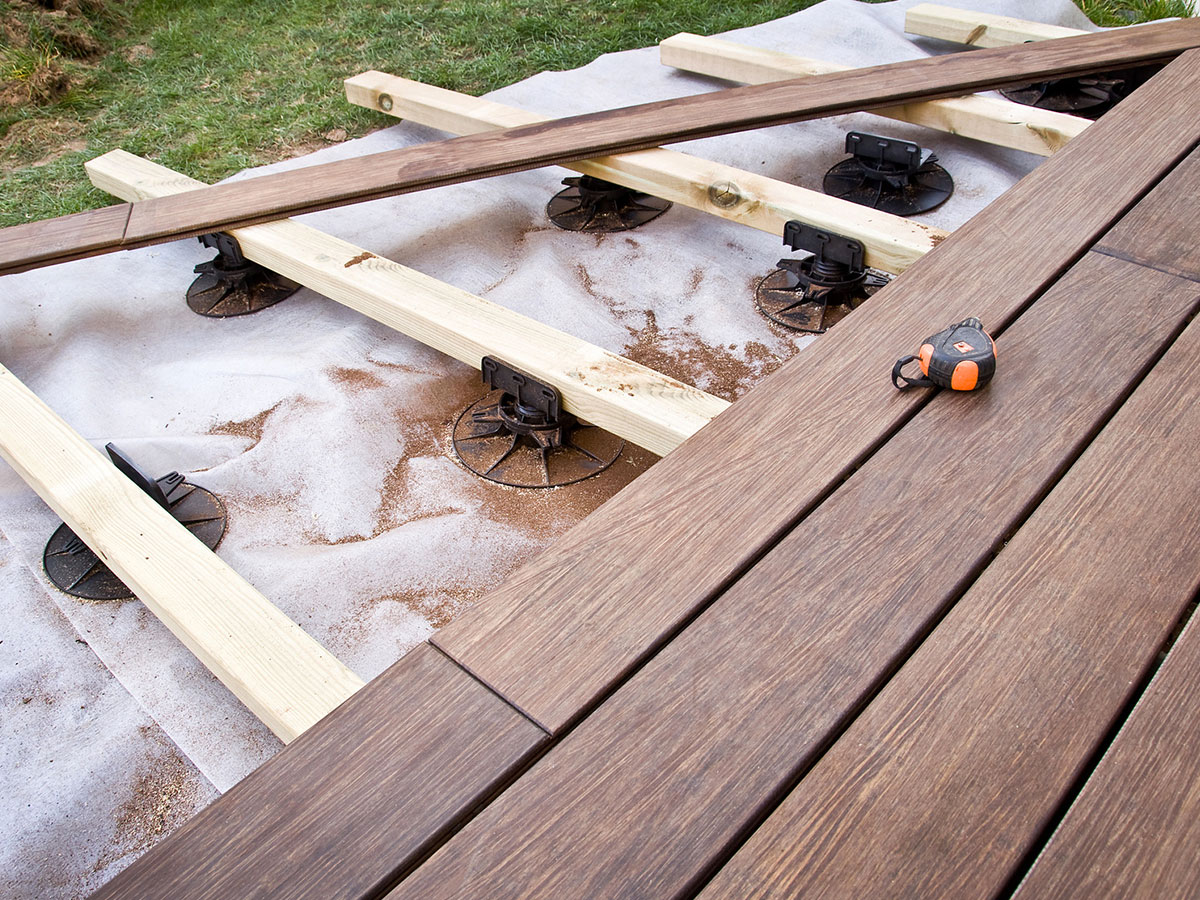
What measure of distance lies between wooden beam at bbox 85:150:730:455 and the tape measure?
387 mm

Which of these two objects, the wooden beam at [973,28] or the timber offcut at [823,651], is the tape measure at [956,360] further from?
the wooden beam at [973,28]

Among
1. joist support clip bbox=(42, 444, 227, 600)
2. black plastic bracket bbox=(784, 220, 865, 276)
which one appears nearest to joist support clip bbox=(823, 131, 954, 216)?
black plastic bracket bbox=(784, 220, 865, 276)

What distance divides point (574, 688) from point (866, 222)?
1.44 m

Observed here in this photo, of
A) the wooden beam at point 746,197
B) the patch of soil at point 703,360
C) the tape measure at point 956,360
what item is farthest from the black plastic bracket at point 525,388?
the wooden beam at point 746,197

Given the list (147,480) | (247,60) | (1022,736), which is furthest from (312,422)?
(247,60)

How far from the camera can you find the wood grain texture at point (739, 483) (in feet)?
3.02

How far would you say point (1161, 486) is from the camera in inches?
41.0

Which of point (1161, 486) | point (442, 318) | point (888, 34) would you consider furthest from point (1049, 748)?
point (888, 34)

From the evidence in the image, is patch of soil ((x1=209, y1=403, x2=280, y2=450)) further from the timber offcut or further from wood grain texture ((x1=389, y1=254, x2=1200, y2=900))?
wood grain texture ((x1=389, y1=254, x2=1200, y2=900))

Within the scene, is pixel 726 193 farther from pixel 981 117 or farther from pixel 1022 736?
pixel 1022 736

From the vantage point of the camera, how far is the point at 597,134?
2.28 meters

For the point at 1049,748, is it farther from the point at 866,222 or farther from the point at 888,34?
the point at 888,34

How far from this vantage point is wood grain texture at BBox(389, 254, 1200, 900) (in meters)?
0.76

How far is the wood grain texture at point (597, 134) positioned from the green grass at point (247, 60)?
820mm
